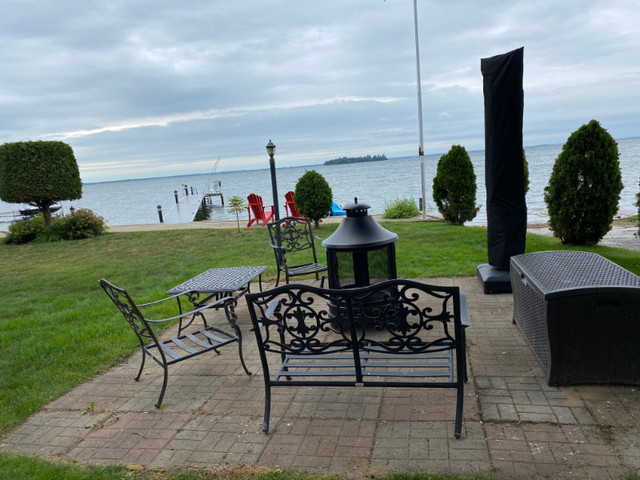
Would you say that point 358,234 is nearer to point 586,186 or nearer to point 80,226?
point 586,186

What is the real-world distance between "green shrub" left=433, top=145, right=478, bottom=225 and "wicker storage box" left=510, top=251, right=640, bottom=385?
9.10 m

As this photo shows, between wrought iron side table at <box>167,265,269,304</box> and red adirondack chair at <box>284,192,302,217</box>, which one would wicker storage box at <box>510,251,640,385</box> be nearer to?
wrought iron side table at <box>167,265,269,304</box>

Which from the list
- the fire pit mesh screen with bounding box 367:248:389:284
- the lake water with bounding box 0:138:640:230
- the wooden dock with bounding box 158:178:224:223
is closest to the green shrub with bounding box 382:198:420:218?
the lake water with bounding box 0:138:640:230

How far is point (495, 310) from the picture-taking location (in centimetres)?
489

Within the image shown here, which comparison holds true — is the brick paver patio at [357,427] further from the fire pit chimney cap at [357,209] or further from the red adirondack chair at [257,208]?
the red adirondack chair at [257,208]

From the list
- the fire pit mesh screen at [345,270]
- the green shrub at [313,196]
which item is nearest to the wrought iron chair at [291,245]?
the fire pit mesh screen at [345,270]

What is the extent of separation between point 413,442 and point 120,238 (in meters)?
13.3

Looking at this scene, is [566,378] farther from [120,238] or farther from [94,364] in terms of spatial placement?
[120,238]

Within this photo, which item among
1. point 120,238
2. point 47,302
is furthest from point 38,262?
point 47,302

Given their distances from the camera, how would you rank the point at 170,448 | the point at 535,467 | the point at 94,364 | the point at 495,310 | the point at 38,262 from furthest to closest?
the point at 38,262 < the point at 495,310 < the point at 94,364 < the point at 170,448 < the point at 535,467

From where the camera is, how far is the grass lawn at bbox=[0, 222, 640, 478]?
414 centimetres

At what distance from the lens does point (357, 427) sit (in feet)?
9.29

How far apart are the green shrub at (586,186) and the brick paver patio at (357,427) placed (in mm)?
5043

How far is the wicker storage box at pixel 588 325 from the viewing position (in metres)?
2.82
